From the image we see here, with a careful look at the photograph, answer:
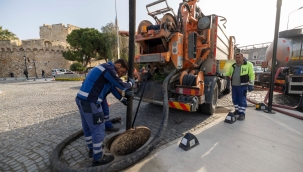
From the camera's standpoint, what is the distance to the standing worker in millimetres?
3613

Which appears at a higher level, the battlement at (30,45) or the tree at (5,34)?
the tree at (5,34)

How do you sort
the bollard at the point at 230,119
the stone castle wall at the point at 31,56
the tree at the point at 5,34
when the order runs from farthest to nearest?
the tree at the point at 5,34 → the stone castle wall at the point at 31,56 → the bollard at the point at 230,119

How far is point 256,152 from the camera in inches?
93.0

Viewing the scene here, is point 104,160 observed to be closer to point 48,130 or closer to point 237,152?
point 237,152

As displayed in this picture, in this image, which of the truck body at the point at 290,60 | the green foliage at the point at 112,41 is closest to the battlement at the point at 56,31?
the green foliage at the point at 112,41

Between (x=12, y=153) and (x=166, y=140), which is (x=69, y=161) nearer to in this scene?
(x=12, y=153)

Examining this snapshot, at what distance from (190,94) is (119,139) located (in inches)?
76.3

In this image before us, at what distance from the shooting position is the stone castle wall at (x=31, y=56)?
98.3ft

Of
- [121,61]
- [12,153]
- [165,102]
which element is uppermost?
[121,61]

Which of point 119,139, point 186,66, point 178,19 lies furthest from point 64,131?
point 178,19

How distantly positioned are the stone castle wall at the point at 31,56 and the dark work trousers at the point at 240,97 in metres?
36.9

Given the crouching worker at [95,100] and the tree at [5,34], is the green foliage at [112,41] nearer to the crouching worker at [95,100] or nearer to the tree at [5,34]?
the crouching worker at [95,100]

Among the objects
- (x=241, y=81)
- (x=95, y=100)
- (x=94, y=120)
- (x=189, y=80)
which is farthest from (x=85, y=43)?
(x=94, y=120)

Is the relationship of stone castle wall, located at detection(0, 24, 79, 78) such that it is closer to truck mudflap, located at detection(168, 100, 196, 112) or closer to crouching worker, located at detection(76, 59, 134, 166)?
truck mudflap, located at detection(168, 100, 196, 112)
